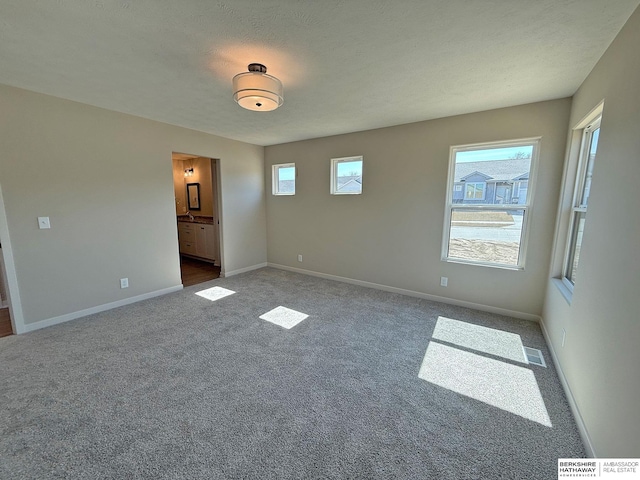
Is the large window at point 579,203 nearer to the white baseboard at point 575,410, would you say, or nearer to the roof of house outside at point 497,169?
the roof of house outside at point 497,169

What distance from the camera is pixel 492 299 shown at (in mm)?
3201

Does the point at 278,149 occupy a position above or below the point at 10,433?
above

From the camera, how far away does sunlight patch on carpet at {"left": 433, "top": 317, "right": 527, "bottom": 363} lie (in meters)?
2.37

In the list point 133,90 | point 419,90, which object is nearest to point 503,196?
point 419,90

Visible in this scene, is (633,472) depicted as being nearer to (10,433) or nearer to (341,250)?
A: (10,433)

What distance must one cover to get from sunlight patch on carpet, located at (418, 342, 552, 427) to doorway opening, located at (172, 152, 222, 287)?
12.9ft

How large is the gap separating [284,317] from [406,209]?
2.26 meters

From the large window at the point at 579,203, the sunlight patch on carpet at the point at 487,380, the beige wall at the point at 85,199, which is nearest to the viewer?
the sunlight patch on carpet at the point at 487,380

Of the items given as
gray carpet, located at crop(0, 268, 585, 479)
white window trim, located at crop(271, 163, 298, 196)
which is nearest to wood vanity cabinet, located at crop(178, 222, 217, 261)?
white window trim, located at crop(271, 163, 298, 196)

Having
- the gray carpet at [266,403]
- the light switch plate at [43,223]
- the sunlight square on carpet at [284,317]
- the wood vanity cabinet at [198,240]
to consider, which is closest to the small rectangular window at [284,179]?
the wood vanity cabinet at [198,240]

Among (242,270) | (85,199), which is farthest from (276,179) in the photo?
(85,199)

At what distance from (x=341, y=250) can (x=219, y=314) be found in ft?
7.19

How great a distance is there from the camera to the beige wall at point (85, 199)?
258 centimetres

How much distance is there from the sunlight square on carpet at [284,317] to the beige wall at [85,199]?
6.09 feet
